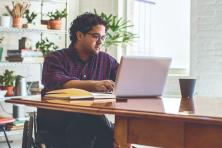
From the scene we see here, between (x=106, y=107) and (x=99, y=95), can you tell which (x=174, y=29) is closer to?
(x=99, y=95)

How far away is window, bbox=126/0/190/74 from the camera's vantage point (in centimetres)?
458

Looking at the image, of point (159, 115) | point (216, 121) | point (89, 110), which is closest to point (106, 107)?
point (89, 110)

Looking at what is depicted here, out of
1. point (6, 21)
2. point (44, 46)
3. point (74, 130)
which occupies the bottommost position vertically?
point (74, 130)

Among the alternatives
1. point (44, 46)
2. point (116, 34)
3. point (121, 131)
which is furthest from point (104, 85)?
point (116, 34)

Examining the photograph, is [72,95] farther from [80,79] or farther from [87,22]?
[87,22]

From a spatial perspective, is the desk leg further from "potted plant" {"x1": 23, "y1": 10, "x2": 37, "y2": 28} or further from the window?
the window

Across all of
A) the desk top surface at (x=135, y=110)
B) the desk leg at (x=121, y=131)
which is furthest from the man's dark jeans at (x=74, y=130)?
the desk leg at (x=121, y=131)

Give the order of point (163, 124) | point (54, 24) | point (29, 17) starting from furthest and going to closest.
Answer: point (54, 24)
point (29, 17)
point (163, 124)

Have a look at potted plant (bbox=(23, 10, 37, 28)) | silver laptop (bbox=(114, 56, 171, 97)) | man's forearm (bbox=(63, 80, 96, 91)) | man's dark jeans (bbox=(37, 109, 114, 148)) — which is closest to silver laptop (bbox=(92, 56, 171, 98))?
silver laptop (bbox=(114, 56, 171, 97))

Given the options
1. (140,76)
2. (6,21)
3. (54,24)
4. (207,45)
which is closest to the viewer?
(140,76)

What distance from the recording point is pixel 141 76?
7.11ft

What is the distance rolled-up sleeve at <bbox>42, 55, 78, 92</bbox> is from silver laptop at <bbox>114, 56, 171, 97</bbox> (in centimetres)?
36

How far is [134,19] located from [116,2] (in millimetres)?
291

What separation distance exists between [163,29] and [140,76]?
2.64 metres
